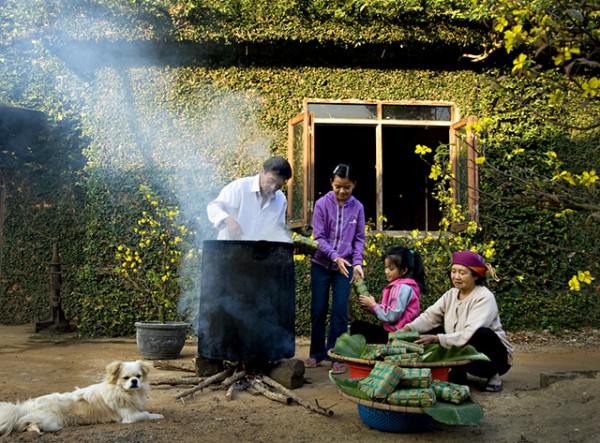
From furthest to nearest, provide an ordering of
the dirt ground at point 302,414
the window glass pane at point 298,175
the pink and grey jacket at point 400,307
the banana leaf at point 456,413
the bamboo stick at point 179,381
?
the window glass pane at point 298,175 → the pink and grey jacket at point 400,307 → the bamboo stick at point 179,381 → the dirt ground at point 302,414 → the banana leaf at point 456,413

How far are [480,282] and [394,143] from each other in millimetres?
7802

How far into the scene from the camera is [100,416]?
352cm

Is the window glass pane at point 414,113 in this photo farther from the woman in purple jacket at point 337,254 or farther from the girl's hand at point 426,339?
the girl's hand at point 426,339

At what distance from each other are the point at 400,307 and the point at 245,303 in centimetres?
117

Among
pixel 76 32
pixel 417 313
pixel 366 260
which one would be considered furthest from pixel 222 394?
pixel 76 32

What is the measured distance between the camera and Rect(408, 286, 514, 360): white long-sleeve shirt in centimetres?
413

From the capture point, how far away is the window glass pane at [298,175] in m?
7.71

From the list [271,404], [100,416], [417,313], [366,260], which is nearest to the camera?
[100,416]

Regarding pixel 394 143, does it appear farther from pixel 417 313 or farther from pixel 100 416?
pixel 100 416

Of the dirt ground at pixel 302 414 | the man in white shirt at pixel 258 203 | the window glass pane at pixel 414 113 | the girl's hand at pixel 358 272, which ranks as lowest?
the dirt ground at pixel 302 414

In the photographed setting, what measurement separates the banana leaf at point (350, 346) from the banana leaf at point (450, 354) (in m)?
0.41

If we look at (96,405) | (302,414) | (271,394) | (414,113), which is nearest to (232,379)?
(271,394)

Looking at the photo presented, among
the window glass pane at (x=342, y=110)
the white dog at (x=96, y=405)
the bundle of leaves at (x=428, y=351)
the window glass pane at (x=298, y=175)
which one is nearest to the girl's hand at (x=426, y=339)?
the bundle of leaves at (x=428, y=351)

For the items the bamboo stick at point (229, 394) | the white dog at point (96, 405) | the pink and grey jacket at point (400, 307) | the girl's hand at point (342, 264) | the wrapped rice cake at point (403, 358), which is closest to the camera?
the white dog at point (96, 405)
